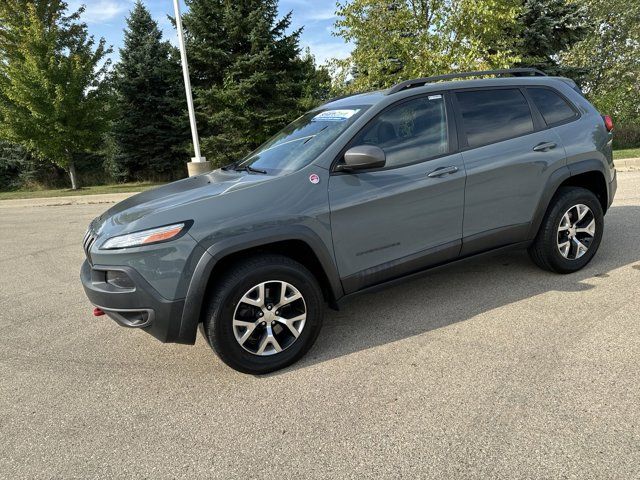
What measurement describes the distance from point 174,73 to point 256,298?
22.6 m

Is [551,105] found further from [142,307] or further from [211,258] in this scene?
[142,307]

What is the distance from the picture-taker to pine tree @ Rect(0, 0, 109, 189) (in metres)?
17.4

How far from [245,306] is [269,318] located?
0.57 feet

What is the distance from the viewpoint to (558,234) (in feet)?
13.7

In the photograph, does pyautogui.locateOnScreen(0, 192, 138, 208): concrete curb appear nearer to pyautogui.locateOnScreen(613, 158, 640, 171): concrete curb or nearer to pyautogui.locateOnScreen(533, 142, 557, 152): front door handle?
pyautogui.locateOnScreen(533, 142, 557, 152): front door handle

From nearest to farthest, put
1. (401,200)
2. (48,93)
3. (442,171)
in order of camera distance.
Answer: (401,200) < (442,171) < (48,93)

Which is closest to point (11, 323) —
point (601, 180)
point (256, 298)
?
point (256, 298)

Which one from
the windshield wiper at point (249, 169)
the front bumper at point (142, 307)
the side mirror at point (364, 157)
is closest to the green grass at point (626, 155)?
the side mirror at point (364, 157)

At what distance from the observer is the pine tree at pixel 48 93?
1741 cm

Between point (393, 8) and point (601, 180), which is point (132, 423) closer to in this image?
point (601, 180)

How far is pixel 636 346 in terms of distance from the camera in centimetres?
301

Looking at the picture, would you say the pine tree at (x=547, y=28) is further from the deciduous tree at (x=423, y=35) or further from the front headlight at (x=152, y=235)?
the front headlight at (x=152, y=235)

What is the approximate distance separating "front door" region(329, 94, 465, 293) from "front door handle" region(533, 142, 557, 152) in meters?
0.82

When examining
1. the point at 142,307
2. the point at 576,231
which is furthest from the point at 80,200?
the point at 576,231
